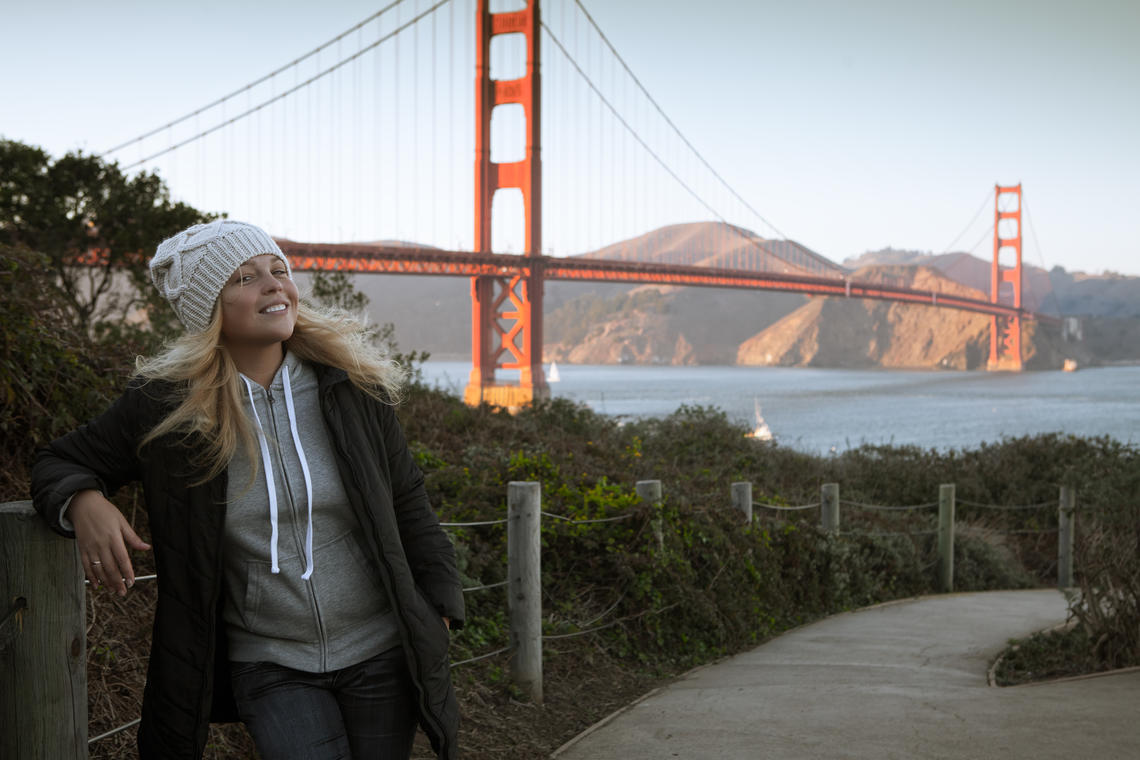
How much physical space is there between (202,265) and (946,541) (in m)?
8.18

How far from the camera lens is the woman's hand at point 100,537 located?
1.62 m

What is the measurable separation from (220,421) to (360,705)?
0.53m

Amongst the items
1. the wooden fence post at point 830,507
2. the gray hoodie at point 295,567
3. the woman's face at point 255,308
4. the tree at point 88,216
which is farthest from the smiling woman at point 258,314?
the tree at point 88,216

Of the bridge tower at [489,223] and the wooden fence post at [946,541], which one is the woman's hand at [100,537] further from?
the bridge tower at [489,223]

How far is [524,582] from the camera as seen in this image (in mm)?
3979

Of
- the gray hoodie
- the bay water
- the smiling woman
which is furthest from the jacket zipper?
the bay water

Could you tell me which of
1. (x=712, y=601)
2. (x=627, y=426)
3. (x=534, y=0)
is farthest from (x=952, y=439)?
(x=712, y=601)

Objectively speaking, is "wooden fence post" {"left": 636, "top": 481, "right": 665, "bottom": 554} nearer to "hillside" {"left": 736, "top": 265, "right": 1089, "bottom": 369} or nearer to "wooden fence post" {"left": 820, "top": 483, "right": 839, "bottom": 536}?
"wooden fence post" {"left": 820, "top": 483, "right": 839, "bottom": 536}

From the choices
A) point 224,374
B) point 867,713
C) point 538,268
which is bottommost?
point 867,713

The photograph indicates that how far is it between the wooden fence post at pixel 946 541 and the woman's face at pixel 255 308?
7931 mm

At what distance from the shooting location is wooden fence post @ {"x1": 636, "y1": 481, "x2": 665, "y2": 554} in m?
5.49

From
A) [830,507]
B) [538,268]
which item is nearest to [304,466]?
[830,507]

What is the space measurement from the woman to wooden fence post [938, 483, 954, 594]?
7.75 meters

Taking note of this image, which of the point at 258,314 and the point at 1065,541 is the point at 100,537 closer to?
the point at 258,314
